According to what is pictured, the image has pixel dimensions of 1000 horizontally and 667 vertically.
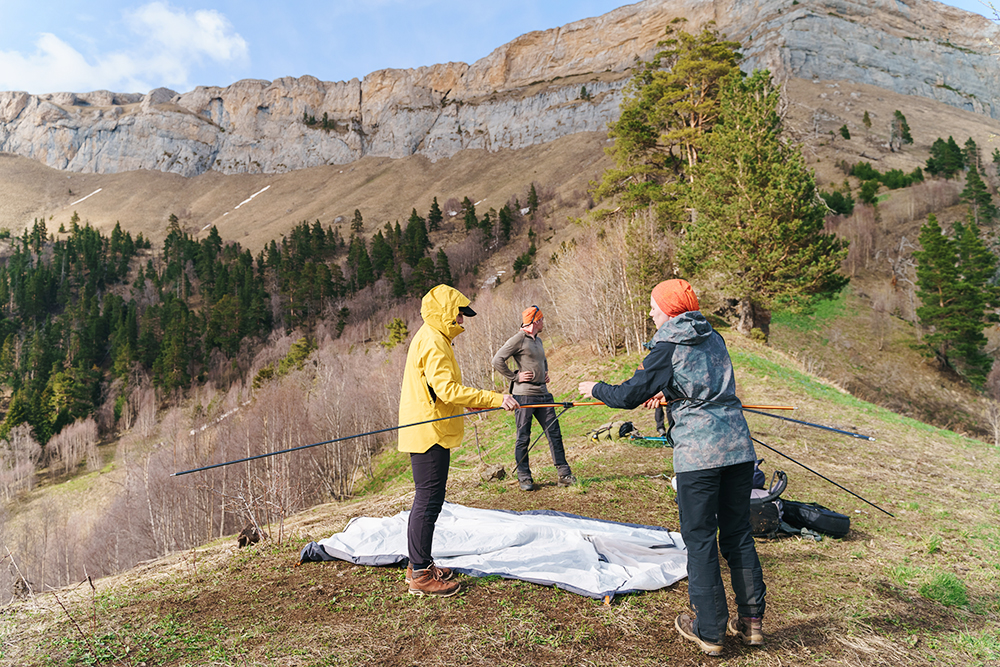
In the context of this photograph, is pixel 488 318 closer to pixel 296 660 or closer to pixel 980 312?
pixel 296 660

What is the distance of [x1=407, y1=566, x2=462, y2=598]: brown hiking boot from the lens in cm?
418

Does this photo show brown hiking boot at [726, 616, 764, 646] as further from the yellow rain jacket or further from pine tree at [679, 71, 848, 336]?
pine tree at [679, 71, 848, 336]

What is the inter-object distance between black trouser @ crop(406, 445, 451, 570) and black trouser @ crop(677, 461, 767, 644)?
1.84m

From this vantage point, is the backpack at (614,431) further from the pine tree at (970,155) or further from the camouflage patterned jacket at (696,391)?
the pine tree at (970,155)

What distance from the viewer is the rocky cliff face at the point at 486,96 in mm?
104062

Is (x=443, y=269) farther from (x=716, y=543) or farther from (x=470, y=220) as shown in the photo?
(x=716, y=543)

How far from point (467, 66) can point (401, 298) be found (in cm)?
10649

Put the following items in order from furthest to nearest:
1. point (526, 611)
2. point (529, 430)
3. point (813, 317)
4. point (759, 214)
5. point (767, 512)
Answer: point (813, 317), point (759, 214), point (529, 430), point (767, 512), point (526, 611)

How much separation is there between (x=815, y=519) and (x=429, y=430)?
4238 mm

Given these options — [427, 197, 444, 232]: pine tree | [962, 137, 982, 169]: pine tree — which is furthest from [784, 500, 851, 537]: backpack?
[427, 197, 444, 232]: pine tree

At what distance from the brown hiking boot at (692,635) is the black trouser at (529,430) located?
3.49 m

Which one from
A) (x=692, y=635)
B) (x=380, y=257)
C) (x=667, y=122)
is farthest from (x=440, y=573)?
(x=380, y=257)

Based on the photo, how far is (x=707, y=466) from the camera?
10.6ft

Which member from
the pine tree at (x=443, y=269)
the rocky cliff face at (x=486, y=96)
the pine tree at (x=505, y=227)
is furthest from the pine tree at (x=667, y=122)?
the rocky cliff face at (x=486, y=96)
